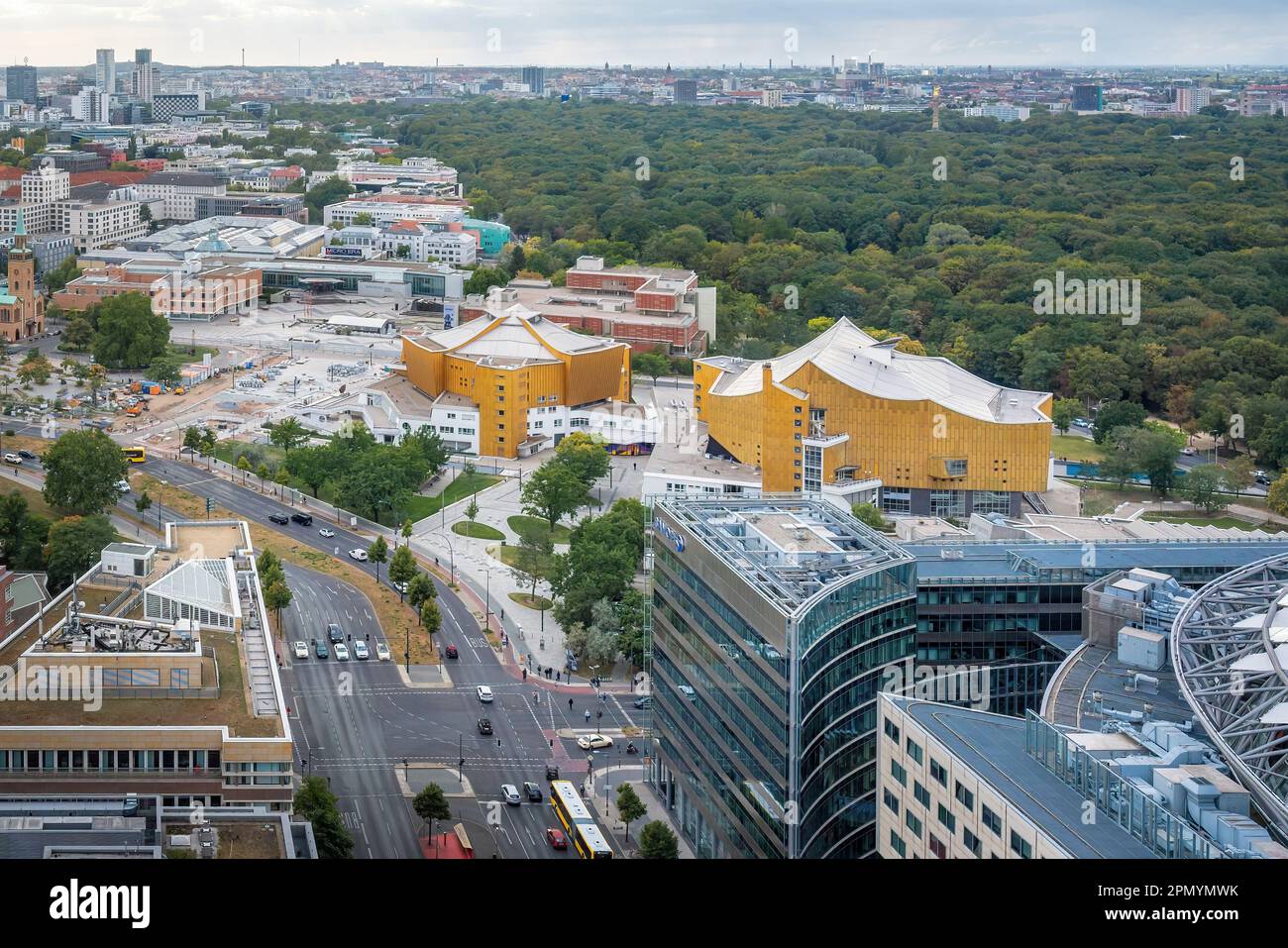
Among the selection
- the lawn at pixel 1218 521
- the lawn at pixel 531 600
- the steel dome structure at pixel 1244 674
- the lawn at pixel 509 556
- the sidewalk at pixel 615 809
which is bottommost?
the sidewalk at pixel 615 809

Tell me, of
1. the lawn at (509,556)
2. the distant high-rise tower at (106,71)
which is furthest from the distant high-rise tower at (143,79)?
the lawn at (509,556)

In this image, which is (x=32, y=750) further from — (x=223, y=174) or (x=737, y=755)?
(x=223, y=174)

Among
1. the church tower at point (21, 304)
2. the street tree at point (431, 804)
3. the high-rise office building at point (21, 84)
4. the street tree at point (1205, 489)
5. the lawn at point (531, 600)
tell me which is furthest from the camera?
the high-rise office building at point (21, 84)

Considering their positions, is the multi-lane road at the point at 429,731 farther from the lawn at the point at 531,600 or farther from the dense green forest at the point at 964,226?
the dense green forest at the point at 964,226

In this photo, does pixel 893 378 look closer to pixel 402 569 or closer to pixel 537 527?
pixel 537 527

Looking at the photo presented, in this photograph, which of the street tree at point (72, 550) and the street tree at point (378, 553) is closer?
the street tree at point (72, 550)

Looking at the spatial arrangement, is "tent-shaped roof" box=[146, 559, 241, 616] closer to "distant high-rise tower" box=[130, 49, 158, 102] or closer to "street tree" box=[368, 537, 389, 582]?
"street tree" box=[368, 537, 389, 582]

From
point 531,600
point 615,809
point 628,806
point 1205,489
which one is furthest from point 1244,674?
point 1205,489
